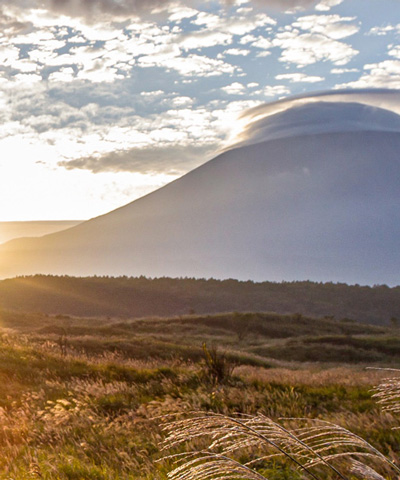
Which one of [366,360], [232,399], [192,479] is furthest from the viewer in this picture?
[366,360]

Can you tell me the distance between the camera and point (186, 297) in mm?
99438

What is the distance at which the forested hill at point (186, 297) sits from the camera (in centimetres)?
9106

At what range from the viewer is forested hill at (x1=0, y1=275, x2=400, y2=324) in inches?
3585

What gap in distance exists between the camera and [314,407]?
29.7ft

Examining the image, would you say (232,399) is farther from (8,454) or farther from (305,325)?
(305,325)

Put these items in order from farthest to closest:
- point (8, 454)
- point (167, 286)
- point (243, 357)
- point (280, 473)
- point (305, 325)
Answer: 1. point (167, 286)
2. point (305, 325)
3. point (243, 357)
4. point (8, 454)
5. point (280, 473)

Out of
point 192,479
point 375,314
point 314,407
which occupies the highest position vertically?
point 192,479

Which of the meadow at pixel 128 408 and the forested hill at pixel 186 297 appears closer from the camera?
the meadow at pixel 128 408

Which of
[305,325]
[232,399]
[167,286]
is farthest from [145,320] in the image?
[232,399]

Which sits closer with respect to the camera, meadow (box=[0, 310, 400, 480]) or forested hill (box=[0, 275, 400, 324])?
meadow (box=[0, 310, 400, 480])

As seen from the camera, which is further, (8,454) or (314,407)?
(314,407)

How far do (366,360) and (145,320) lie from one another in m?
29.0

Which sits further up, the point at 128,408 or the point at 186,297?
the point at 128,408

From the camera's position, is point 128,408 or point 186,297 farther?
point 186,297
